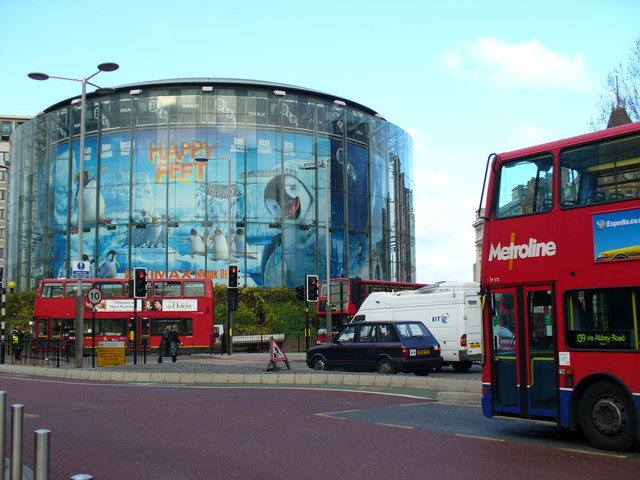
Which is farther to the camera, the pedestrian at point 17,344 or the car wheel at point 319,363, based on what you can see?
the pedestrian at point 17,344

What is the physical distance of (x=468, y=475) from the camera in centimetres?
752

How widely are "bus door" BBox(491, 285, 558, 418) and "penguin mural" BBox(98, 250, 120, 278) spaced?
48.6 m

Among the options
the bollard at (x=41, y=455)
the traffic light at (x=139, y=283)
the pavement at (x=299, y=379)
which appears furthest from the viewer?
the traffic light at (x=139, y=283)

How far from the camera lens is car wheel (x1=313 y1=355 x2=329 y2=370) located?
22245 mm

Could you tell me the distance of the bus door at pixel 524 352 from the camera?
9.91 meters

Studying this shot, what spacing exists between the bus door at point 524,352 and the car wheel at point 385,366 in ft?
31.8

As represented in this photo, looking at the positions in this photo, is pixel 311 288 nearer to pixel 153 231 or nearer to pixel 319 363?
pixel 319 363

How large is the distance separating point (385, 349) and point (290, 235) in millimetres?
37203

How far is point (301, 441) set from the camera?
31.8 ft

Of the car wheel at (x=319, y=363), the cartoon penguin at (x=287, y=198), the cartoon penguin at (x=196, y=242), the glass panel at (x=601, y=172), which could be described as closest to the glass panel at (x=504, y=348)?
the glass panel at (x=601, y=172)

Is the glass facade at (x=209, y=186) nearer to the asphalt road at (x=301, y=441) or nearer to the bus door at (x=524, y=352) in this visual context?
the asphalt road at (x=301, y=441)

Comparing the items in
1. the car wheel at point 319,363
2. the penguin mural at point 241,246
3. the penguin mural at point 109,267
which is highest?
the penguin mural at point 241,246

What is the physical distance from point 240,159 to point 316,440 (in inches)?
1906

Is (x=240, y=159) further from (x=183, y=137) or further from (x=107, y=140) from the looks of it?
(x=107, y=140)
